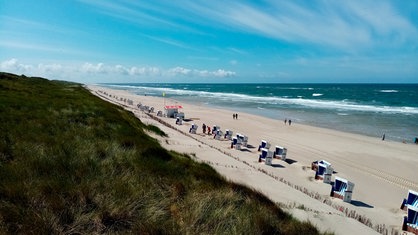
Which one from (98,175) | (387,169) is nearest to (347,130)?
(387,169)

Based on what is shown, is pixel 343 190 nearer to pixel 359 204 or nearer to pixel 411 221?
pixel 359 204

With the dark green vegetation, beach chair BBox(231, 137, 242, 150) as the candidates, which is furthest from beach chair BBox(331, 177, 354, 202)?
beach chair BBox(231, 137, 242, 150)

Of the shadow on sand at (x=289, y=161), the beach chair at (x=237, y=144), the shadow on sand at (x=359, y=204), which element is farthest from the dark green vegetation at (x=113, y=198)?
the beach chair at (x=237, y=144)

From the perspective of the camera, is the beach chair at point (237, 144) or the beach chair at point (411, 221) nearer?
the beach chair at point (411, 221)

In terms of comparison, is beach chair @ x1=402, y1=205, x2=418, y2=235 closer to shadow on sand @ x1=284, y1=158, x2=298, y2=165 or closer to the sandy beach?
the sandy beach

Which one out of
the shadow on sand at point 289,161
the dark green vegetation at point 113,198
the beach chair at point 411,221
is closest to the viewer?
the dark green vegetation at point 113,198

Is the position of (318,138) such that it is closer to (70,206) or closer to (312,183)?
(312,183)

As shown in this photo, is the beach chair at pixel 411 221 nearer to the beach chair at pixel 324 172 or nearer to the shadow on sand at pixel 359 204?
the shadow on sand at pixel 359 204
